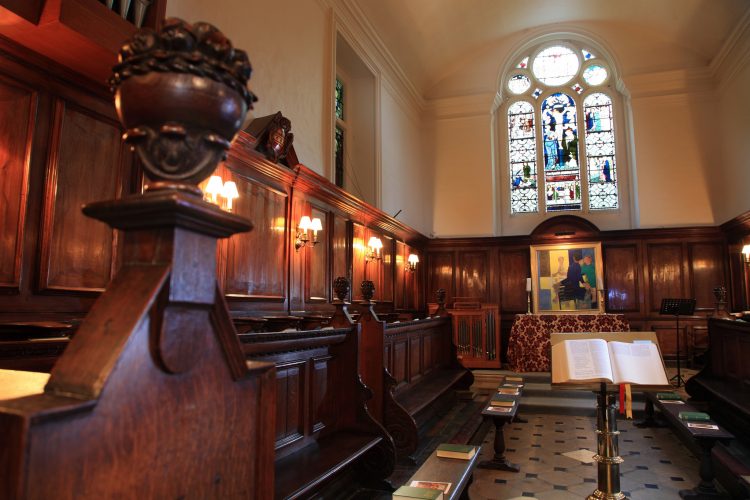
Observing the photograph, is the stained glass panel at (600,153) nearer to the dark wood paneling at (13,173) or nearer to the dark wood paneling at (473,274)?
the dark wood paneling at (473,274)

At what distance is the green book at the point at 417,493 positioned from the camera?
242 cm

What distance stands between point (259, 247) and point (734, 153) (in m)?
10.1

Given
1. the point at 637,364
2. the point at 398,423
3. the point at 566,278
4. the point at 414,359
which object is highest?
the point at 566,278

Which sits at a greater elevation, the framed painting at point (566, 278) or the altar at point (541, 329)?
the framed painting at point (566, 278)

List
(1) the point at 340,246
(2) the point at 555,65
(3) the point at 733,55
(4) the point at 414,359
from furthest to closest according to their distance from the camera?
(2) the point at 555,65, (3) the point at 733,55, (1) the point at 340,246, (4) the point at 414,359

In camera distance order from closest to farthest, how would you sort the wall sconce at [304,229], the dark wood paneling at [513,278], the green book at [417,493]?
the green book at [417,493] < the wall sconce at [304,229] < the dark wood paneling at [513,278]

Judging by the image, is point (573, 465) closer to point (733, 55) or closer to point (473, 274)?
point (473, 274)

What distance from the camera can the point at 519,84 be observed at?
13461 millimetres

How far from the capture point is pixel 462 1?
11.1m

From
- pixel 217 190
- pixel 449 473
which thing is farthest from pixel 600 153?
pixel 449 473

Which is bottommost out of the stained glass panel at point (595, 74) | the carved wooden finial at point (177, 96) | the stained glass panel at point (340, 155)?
the carved wooden finial at point (177, 96)

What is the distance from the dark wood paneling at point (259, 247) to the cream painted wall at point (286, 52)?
1.14 m

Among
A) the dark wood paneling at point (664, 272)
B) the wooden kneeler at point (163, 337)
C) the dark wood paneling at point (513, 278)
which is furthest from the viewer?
the dark wood paneling at point (513, 278)

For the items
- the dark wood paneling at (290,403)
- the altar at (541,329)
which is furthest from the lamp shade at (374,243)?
the dark wood paneling at (290,403)
